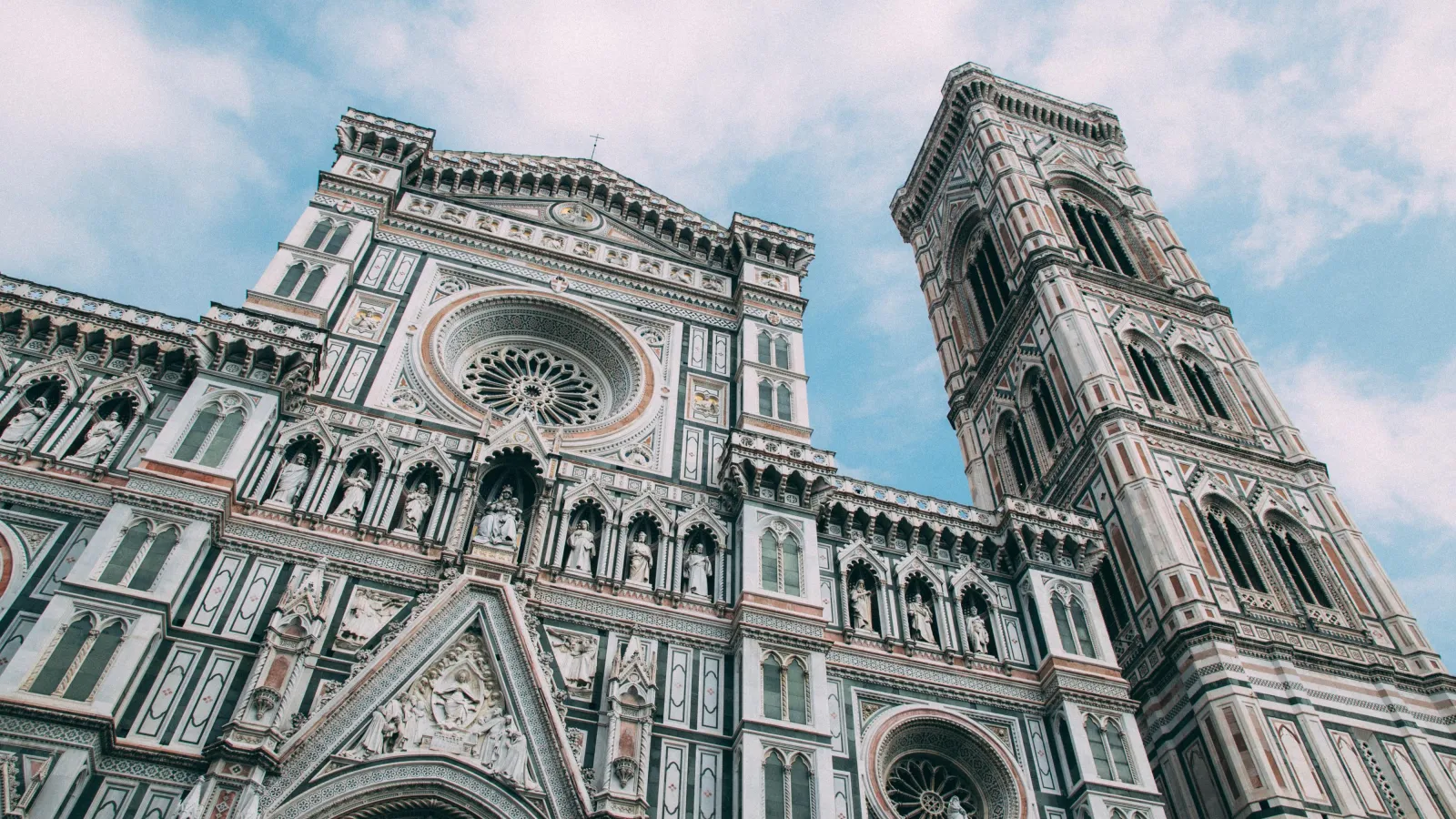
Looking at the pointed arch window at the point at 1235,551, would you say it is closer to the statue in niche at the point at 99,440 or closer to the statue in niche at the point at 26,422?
the statue in niche at the point at 99,440

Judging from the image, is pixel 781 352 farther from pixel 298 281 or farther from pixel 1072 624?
pixel 298 281

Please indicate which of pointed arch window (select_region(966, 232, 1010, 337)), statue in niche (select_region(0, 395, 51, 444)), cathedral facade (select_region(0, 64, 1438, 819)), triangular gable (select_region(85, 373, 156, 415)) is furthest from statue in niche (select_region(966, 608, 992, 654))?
pointed arch window (select_region(966, 232, 1010, 337))

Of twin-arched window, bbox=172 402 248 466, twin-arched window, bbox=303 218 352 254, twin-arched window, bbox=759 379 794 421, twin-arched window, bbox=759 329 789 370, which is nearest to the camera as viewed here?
twin-arched window, bbox=172 402 248 466

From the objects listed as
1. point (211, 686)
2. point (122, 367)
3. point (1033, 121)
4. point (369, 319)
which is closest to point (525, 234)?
point (369, 319)

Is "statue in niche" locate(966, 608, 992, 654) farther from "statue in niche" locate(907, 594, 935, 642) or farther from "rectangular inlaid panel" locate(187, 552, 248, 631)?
"rectangular inlaid panel" locate(187, 552, 248, 631)

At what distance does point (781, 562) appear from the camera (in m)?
15.8

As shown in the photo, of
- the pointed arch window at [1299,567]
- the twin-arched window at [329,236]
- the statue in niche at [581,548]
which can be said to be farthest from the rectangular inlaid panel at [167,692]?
the pointed arch window at [1299,567]

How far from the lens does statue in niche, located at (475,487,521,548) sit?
14635 millimetres

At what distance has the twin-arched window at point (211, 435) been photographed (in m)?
14.1

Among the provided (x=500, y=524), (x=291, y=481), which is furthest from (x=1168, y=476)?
(x=291, y=481)

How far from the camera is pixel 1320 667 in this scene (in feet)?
58.5

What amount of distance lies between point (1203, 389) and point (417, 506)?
17.5 m

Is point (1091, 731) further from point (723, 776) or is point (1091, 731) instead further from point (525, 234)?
point (525, 234)

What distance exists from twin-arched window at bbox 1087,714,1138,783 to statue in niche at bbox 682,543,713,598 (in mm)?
5482
